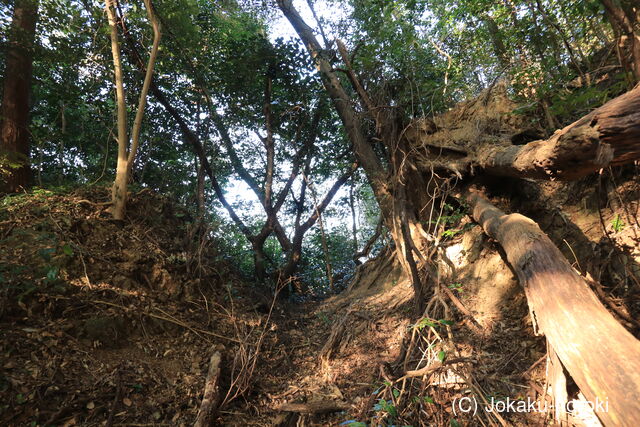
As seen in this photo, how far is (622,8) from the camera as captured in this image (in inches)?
126

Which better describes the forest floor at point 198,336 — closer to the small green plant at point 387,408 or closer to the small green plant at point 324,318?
the small green plant at point 387,408

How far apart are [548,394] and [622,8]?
3.87m

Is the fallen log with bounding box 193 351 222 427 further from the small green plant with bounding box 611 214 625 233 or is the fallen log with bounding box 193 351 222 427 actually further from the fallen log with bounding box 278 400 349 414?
the small green plant with bounding box 611 214 625 233

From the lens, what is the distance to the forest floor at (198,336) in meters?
2.60

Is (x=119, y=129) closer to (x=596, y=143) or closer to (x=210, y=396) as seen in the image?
(x=210, y=396)

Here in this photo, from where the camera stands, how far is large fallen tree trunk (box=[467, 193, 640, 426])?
57.5 inches

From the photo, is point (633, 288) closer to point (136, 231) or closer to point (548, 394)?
point (548, 394)

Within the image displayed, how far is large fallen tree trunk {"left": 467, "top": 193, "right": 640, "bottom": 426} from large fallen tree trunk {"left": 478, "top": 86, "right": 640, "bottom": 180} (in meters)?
0.63

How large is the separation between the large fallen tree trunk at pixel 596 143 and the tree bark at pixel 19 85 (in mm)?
7471

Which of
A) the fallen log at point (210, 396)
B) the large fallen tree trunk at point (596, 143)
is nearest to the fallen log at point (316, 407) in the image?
the fallen log at point (210, 396)

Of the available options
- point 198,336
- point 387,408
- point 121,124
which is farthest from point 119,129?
A: point 387,408

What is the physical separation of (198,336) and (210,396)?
1.14 meters

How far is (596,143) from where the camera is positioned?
6.75 ft

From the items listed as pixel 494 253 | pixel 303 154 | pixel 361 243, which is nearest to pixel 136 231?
pixel 303 154
